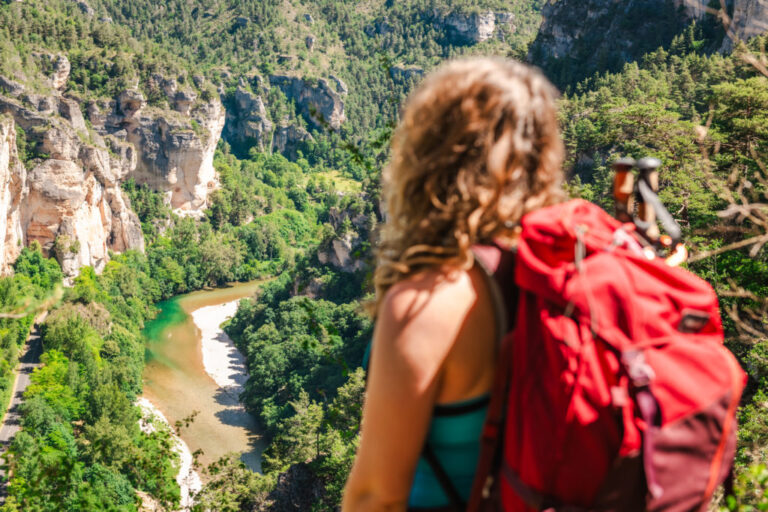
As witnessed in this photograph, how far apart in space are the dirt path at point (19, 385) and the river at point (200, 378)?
5.64 meters

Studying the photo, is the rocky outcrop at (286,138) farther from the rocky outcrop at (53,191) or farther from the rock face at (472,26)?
the rocky outcrop at (53,191)

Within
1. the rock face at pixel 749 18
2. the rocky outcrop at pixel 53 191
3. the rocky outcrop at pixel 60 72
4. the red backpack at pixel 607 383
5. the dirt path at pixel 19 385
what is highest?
the rock face at pixel 749 18

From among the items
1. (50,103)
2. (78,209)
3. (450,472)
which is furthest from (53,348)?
(450,472)

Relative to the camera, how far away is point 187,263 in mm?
54125

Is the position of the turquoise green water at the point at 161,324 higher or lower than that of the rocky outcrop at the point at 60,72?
lower

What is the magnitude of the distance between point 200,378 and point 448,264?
115 feet

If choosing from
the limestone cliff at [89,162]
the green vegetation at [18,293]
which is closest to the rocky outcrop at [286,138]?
the limestone cliff at [89,162]

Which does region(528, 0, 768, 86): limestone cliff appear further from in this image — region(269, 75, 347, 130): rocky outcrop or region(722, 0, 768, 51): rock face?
region(269, 75, 347, 130): rocky outcrop

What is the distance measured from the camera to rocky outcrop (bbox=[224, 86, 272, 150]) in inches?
3354

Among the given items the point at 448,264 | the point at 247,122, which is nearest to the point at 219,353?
the point at 448,264

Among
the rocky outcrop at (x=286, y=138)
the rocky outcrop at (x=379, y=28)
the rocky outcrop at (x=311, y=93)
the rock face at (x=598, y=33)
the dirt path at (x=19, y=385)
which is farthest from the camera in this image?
the rocky outcrop at (x=379, y=28)

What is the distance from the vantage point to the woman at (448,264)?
1053mm

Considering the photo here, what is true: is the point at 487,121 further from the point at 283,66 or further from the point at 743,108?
the point at 283,66

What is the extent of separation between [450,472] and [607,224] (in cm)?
60
